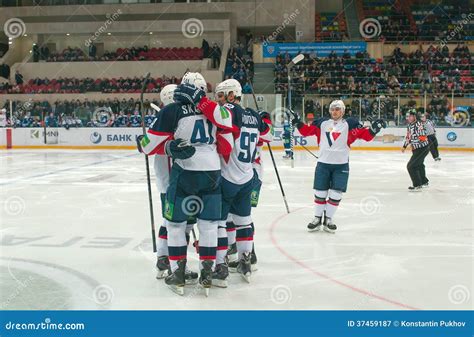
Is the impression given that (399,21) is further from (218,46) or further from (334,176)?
(334,176)

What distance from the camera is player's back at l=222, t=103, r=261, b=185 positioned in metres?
4.25

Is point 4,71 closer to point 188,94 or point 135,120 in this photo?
point 135,120

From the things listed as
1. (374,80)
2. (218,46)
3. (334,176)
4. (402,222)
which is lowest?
(402,222)

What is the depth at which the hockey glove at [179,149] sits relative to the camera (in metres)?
3.82

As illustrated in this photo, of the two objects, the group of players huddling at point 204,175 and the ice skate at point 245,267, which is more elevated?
the group of players huddling at point 204,175

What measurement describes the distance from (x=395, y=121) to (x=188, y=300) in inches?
624

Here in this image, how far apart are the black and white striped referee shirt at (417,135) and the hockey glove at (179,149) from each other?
283 inches

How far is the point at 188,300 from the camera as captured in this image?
3904mm

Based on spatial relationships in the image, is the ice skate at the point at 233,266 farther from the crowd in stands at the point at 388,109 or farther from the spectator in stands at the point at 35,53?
the spectator in stands at the point at 35,53

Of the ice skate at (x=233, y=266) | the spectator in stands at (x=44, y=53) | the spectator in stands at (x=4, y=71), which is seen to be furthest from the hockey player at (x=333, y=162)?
the spectator in stands at (x=4, y=71)

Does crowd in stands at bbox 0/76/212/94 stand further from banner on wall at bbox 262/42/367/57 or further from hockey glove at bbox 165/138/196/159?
hockey glove at bbox 165/138/196/159

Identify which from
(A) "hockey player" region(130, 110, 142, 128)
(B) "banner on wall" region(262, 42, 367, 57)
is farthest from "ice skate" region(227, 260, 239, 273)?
(B) "banner on wall" region(262, 42, 367, 57)

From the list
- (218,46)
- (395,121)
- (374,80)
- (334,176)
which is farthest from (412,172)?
(218,46)
